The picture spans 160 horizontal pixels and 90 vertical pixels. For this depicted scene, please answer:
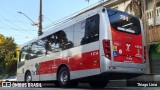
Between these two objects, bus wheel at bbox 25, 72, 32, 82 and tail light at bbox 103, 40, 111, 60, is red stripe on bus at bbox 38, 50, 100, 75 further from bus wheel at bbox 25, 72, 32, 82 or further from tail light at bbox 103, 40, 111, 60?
bus wheel at bbox 25, 72, 32, 82

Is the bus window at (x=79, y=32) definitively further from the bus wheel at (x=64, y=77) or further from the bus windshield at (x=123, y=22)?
the bus wheel at (x=64, y=77)

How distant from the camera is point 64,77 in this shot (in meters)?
15.8

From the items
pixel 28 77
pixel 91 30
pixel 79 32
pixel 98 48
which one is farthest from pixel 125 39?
pixel 28 77

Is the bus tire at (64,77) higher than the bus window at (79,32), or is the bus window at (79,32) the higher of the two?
the bus window at (79,32)

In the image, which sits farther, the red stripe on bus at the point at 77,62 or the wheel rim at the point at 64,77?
the wheel rim at the point at 64,77

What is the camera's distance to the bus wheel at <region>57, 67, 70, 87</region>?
1548 cm

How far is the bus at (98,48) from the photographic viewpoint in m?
13.2

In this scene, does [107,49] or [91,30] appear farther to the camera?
[91,30]

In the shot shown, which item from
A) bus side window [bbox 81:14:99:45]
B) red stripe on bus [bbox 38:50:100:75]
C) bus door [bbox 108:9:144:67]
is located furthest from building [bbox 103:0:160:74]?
bus side window [bbox 81:14:99:45]

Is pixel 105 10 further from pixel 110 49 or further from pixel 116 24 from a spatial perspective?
pixel 110 49

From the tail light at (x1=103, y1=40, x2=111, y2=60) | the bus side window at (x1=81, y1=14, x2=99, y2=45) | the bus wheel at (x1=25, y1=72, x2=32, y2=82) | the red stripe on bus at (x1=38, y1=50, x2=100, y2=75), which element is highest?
the bus side window at (x1=81, y1=14, x2=99, y2=45)

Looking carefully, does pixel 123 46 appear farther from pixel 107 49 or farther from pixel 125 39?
pixel 107 49

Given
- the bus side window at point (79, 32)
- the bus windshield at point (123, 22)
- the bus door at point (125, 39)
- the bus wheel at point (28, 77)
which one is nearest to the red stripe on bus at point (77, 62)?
the bus side window at point (79, 32)

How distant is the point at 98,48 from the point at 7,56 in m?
35.9
